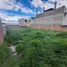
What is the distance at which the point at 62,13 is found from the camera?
2339cm

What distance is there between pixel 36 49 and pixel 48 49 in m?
0.56

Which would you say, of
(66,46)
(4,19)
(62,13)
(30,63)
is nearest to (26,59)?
(30,63)

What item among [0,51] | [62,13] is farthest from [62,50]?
[62,13]

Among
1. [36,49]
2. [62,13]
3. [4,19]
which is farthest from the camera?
[4,19]

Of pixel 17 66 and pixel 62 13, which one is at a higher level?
pixel 62 13

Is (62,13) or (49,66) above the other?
(62,13)

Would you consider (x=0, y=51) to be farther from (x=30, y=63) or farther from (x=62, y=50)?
(x=62, y=50)

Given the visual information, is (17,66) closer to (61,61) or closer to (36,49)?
(36,49)

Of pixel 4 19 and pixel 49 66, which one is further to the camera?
pixel 4 19

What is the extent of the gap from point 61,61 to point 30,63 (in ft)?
3.93

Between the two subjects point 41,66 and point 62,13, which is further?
point 62,13

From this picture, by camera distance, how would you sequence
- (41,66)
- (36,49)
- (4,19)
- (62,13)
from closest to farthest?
(41,66) → (36,49) → (62,13) → (4,19)

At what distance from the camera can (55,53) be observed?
955cm

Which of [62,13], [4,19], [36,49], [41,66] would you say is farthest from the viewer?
[4,19]
